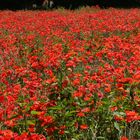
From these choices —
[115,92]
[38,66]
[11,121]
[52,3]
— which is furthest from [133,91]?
[52,3]

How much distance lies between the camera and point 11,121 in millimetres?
3980

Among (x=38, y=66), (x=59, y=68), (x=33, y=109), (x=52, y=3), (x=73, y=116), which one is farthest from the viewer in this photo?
(x=52, y=3)

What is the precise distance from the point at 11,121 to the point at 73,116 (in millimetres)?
1006

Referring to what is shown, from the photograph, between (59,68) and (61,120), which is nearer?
(61,120)

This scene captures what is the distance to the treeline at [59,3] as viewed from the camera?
2883 centimetres

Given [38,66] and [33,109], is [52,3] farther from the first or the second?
[33,109]

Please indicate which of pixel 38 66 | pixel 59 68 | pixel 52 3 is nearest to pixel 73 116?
pixel 59 68

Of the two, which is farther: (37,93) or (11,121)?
(37,93)

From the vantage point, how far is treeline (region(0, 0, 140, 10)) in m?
28.8

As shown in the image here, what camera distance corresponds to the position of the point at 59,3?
29062 millimetres

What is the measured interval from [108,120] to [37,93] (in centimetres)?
105

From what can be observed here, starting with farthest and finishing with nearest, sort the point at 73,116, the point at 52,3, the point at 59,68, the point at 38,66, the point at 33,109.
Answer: the point at 52,3 → the point at 38,66 → the point at 59,68 → the point at 73,116 → the point at 33,109

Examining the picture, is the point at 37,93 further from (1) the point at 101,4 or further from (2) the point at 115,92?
(1) the point at 101,4

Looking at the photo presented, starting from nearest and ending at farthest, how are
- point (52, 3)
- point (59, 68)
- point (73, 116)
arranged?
1. point (73, 116)
2. point (59, 68)
3. point (52, 3)
